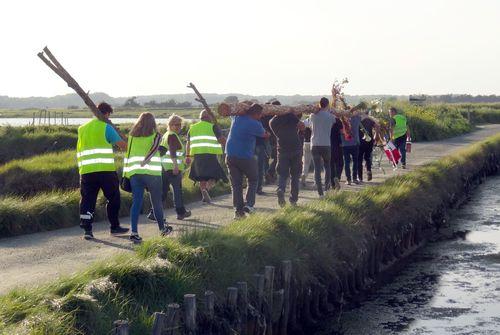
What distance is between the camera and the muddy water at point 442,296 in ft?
41.9

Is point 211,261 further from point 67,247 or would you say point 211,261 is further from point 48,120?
point 48,120

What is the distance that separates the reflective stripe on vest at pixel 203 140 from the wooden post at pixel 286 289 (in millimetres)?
5815

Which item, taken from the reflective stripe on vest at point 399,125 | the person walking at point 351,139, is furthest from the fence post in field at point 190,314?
the reflective stripe on vest at point 399,125

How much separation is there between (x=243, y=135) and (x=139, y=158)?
6.78ft

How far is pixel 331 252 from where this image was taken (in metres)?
13.1

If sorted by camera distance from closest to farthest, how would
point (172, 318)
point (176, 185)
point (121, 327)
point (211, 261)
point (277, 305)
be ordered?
point (121, 327), point (172, 318), point (211, 261), point (277, 305), point (176, 185)

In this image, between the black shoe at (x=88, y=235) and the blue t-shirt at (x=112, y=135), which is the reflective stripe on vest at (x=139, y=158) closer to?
the blue t-shirt at (x=112, y=135)

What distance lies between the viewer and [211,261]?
10.2 metres

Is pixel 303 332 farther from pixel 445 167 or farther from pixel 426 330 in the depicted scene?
pixel 445 167

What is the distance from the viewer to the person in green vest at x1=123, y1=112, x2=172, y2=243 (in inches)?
500

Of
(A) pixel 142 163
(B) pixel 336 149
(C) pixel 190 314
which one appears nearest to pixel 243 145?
(A) pixel 142 163

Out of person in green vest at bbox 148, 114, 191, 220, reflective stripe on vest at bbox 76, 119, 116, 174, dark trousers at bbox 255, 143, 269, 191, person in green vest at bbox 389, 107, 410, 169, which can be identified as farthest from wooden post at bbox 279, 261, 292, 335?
person in green vest at bbox 389, 107, 410, 169

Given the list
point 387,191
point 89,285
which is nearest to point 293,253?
point 89,285

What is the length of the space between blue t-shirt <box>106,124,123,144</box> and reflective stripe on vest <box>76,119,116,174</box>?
0.05 meters
